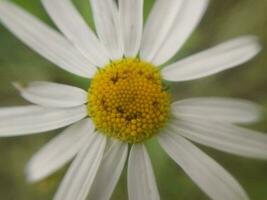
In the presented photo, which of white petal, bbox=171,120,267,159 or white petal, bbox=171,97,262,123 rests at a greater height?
white petal, bbox=171,97,262,123

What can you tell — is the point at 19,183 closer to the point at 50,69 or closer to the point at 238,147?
the point at 50,69

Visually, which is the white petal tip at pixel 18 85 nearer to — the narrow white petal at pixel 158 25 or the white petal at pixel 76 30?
the white petal at pixel 76 30

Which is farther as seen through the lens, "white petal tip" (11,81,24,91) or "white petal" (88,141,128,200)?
"white petal" (88,141,128,200)

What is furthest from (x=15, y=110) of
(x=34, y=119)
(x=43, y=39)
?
(x=43, y=39)

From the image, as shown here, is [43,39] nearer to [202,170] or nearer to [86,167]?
[86,167]

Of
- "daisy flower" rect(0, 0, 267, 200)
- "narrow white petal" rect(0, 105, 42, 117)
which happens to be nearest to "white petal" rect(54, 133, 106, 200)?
"daisy flower" rect(0, 0, 267, 200)

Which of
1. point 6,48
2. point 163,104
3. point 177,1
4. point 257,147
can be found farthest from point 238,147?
Answer: point 6,48

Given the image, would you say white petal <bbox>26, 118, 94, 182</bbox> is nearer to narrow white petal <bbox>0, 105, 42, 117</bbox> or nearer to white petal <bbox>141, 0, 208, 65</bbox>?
narrow white petal <bbox>0, 105, 42, 117</bbox>
